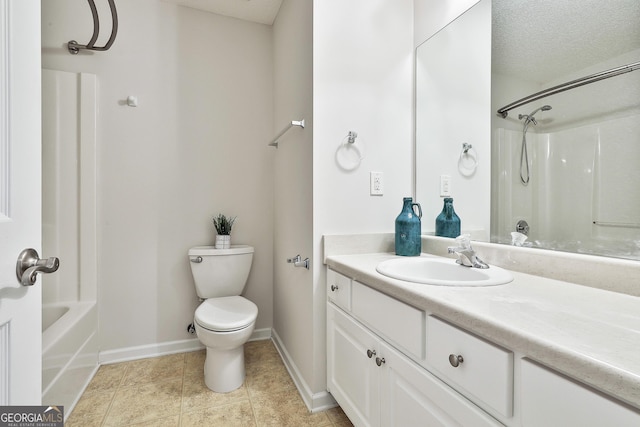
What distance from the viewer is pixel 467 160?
148 cm

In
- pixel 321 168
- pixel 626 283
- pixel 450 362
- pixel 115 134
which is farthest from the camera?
pixel 115 134

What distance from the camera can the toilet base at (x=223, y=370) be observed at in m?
1.59

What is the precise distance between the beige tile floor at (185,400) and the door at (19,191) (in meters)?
0.96

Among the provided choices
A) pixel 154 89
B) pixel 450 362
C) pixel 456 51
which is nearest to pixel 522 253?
pixel 450 362

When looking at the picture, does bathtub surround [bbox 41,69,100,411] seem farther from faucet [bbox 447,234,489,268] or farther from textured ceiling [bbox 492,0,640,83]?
textured ceiling [bbox 492,0,640,83]

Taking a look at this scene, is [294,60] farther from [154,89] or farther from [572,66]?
[572,66]

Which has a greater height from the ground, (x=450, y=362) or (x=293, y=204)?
(x=293, y=204)

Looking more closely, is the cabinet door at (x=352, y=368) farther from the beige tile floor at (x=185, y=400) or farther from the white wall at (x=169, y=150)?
the white wall at (x=169, y=150)

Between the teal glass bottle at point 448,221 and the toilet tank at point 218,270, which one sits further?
the toilet tank at point 218,270

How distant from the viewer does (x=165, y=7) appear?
2.00 meters

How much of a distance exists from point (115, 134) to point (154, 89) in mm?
399

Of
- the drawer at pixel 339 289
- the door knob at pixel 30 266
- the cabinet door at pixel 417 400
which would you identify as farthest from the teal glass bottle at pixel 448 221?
the door knob at pixel 30 266

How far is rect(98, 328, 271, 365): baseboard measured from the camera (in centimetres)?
188

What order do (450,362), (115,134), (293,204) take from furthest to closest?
1. (115,134)
2. (293,204)
3. (450,362)
